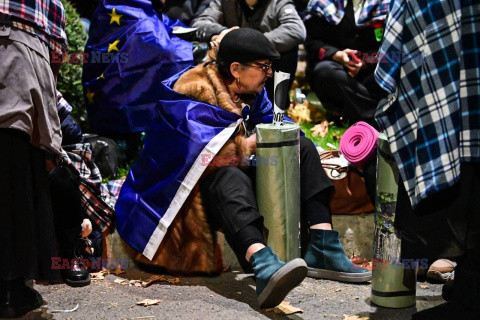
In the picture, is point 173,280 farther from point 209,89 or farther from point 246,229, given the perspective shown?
point 209,89

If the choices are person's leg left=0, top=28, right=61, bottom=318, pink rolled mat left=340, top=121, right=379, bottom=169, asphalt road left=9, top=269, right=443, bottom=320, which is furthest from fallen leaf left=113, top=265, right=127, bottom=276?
pink rolled mat left=340, top=121, right=379, bottom=169

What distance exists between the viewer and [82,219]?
4.36 meters

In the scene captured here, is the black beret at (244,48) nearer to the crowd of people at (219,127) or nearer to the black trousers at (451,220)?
the crowd of people at (219,127)

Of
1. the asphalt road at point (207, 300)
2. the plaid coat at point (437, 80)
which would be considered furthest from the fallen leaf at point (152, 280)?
the plaid coat at point (437, 80)

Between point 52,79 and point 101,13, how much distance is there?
7.15 ft

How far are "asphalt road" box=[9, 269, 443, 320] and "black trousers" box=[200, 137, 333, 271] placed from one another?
0.85 ft

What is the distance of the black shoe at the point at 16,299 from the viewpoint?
3.68 m

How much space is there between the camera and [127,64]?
215 inches

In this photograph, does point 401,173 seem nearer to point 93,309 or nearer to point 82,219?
point 93,309

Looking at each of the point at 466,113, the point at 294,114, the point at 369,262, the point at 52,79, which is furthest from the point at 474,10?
the point at 294,114

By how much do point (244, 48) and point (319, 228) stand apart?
1.14 meters

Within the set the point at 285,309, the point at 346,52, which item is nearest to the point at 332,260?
the point at 285,309

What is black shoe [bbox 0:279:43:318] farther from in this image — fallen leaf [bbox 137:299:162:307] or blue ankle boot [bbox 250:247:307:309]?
blue ankle boot [bbox 250:247:307:309]

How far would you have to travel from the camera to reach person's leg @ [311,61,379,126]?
566 cm
